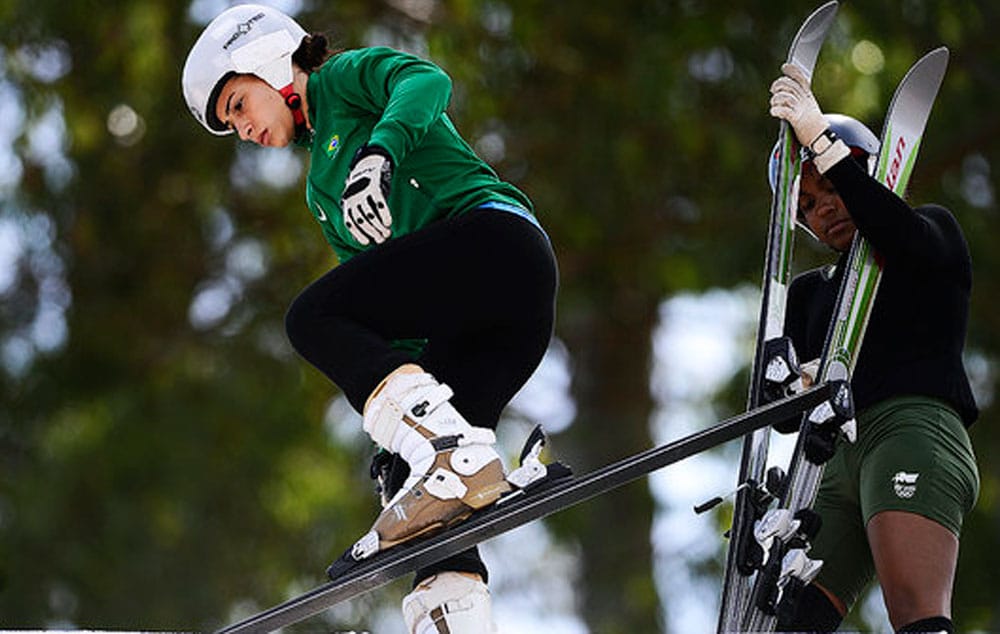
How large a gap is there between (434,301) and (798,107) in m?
1.00

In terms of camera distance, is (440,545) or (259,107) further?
(259,107)

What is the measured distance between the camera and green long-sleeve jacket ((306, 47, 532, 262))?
3939mm

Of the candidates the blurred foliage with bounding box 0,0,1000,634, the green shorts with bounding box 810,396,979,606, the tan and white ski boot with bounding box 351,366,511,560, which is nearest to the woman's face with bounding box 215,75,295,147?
the tan and white ski boot with bounding box 351,366,511,560

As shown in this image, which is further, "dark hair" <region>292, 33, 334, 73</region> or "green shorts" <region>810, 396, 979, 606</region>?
"dark hair" <region>292, 33, 334, 73</region>

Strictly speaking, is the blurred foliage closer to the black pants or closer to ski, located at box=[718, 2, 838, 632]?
ski, located at box=[718, 2, 838, 632]

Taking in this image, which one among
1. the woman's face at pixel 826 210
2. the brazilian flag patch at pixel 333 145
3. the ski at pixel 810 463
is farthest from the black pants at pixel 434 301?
the woman's face at pixel 826 210

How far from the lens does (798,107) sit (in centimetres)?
422

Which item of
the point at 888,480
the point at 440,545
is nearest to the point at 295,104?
the point at 440,545

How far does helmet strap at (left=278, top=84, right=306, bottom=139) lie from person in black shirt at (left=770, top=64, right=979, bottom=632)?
42.3 inches

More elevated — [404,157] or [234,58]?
[234,58]

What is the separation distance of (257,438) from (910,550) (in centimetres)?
796

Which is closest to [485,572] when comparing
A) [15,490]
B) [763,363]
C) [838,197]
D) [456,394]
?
[456,394]

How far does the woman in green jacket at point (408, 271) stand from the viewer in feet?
12.2

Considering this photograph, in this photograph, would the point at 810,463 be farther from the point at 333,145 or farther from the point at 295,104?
the point at 295,104
